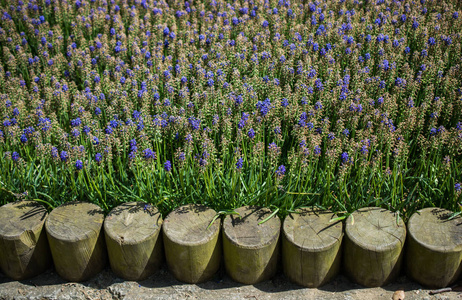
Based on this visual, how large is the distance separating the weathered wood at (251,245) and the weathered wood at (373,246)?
0.55 m

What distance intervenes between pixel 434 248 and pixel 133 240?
2.18 metres

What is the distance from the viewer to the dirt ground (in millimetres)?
3707

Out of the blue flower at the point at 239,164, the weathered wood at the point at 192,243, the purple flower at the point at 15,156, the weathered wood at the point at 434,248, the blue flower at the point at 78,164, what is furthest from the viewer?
the purple flower at the point at 15,156

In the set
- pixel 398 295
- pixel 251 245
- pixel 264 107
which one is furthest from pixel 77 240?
pixel 398 295

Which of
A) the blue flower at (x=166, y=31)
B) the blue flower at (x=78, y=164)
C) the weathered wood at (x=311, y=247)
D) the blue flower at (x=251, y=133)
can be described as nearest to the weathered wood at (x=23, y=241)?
the blue flower at (x=78, y=164)

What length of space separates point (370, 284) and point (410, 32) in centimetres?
360

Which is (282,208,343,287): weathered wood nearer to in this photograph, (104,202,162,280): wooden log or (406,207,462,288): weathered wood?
(406,207,462,288): weathered wood

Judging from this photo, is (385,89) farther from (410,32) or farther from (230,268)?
(230,268)

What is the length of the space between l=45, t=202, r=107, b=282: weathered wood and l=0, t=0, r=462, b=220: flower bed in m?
0.17

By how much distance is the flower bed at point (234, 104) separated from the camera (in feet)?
13.1

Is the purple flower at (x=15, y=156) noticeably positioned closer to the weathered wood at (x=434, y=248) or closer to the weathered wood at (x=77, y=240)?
the weathered wood at (x=77, y=240)

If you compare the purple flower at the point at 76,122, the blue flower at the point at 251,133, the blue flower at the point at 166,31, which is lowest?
the purple flower at the point at 76,122

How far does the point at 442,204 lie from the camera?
12.9 ft

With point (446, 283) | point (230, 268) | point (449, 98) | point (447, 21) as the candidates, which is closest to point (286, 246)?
point (230, 268)
